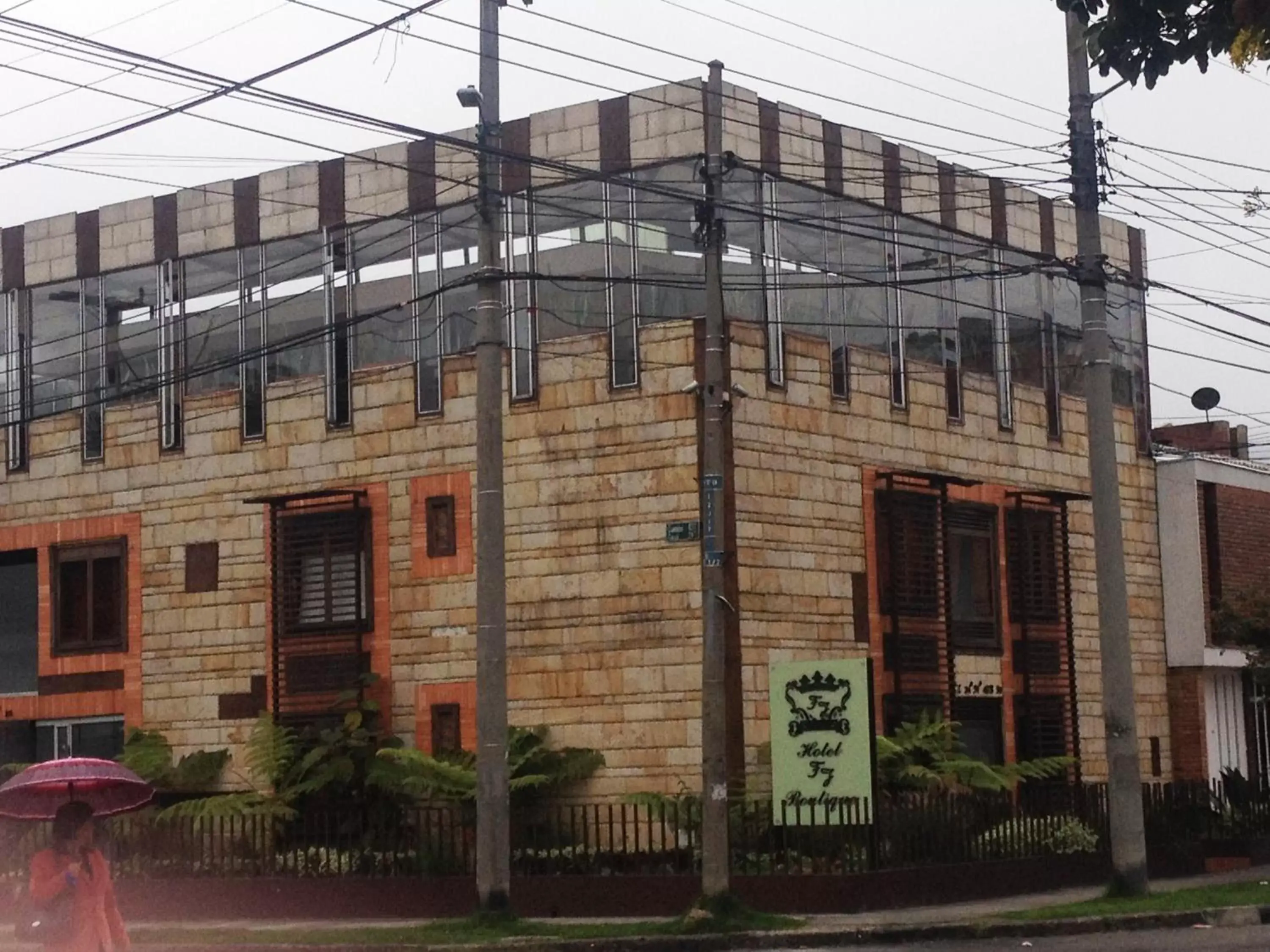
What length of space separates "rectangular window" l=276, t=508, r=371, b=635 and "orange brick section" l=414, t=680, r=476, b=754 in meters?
1.35

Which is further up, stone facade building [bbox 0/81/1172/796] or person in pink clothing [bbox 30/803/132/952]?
stone facade building [bbox 0/81/1172/796]

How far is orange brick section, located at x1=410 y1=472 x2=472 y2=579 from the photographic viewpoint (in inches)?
1152

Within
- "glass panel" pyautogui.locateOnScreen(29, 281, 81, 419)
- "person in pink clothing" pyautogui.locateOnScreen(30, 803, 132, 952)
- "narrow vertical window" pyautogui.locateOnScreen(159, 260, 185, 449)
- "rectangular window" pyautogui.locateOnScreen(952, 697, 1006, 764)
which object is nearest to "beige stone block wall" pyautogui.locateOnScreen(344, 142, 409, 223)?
"narrow vertical window" pyautogui.locateOnScreen(159, 260, 185, 449)

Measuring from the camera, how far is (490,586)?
22.8 metres

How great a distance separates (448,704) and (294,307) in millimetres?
6496

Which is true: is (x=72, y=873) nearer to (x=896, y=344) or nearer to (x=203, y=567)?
(x=896, y=344)

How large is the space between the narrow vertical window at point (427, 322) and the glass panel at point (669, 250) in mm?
3263

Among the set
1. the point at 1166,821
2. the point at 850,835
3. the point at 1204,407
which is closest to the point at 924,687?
the point at 1166,821

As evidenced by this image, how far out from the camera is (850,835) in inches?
950

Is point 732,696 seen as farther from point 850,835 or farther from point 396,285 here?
point 396,285

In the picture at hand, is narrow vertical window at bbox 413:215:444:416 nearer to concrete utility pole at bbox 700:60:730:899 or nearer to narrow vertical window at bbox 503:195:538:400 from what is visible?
narrow vertical window at bbox 503:195:538:400

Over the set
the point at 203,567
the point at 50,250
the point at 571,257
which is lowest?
the point at 203,567

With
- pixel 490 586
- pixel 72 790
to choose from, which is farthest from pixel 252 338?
pixel 72 790

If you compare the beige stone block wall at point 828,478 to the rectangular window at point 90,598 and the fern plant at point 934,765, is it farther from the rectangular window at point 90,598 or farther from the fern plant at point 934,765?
the rectangular window at point 90,598
